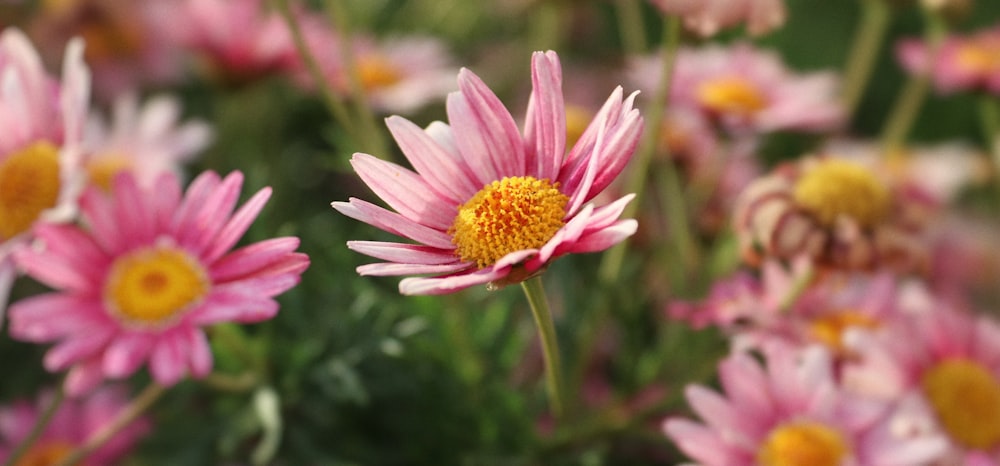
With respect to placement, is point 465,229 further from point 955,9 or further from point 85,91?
point 955,9

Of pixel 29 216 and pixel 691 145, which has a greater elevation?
pixel 691 145

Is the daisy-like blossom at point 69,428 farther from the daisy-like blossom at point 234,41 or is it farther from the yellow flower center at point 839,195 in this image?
the yellow flower center at point 839,195

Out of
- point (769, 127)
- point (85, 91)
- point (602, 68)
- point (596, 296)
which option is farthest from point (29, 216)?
point (602, 68)

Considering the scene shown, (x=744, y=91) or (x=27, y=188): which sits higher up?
(x=744, y=91)

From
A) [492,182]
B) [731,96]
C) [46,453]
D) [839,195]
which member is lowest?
[46,453]

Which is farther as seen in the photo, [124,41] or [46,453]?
[124,41]

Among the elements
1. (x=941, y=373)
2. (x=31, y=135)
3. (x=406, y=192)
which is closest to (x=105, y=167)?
(x=31, y=135)

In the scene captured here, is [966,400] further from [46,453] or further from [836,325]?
[46,453]

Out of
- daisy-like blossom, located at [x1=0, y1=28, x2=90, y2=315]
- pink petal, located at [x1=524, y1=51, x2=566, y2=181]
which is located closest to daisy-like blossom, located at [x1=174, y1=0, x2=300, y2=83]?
daisy-like blossom, located at [x1=0, y1=28, x2=90, y2=315]
